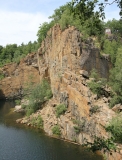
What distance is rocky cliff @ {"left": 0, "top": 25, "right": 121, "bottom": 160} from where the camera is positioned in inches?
1189

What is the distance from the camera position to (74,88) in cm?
3419

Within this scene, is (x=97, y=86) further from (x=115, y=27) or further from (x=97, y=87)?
(x=115, y=27)

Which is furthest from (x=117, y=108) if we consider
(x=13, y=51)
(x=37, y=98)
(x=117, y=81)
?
(x=13, y=51)

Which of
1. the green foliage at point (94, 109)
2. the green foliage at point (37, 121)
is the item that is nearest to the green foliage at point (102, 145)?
the green foliage at point (94, 109)

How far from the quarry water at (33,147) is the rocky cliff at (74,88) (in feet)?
6.45

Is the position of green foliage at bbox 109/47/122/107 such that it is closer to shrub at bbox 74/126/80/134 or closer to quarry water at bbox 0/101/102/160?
shrub at bbox 74/126/80/134

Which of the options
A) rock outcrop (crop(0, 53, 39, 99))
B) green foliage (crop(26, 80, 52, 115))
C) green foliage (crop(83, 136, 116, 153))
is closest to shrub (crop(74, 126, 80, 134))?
green foliage (crop(26, 80, 52, 115))

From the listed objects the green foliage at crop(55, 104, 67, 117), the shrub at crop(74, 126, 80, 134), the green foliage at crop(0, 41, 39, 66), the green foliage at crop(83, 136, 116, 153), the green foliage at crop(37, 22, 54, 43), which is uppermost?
the green foliage at crop(37, 22, 54, 43)

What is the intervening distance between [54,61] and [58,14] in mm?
11537

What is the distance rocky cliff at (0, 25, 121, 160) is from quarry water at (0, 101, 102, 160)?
1.97 m

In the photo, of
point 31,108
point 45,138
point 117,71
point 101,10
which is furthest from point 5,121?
point 101,10

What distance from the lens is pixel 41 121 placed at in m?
38.9

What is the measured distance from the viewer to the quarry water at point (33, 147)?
26592 millimetres

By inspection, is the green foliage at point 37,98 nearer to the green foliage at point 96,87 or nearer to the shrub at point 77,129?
the green foliage at point 96,87
